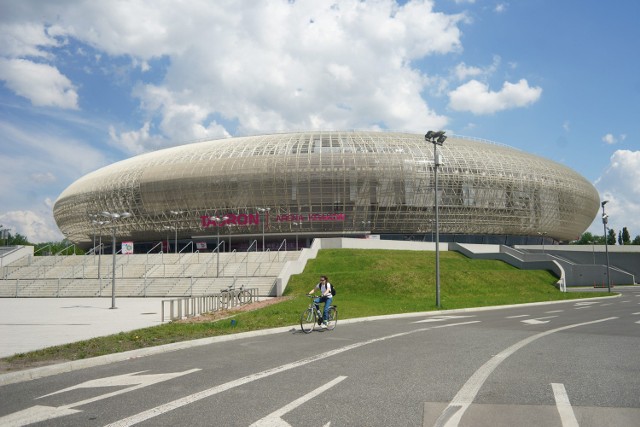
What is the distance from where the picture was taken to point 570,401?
685 cm

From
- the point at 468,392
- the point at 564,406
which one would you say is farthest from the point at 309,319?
the point at 564,406

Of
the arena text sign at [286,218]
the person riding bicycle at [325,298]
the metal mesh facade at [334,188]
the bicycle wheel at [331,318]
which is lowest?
the bicycle wheel at [331,318]

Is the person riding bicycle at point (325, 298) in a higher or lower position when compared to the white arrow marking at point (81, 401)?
higher

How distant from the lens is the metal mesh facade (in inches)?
2576

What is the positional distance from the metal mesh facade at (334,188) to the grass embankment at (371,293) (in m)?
16.6

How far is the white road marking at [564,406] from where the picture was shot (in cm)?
588

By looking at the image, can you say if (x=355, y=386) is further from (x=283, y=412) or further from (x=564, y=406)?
(x=564, y=406)

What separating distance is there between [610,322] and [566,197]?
6518 centimetres

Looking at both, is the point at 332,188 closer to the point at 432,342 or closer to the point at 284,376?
the point at 432,342

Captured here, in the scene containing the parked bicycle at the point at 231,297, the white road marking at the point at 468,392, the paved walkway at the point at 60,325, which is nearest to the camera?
the white road marking at the point at 468,392

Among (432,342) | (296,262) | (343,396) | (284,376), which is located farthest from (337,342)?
(296,262)

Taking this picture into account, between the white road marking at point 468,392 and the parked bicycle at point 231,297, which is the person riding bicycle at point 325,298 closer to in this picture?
the white road marking at point 468,392

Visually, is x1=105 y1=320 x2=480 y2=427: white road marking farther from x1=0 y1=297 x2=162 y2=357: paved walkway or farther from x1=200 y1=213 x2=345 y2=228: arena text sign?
x1=200 y1=213 x2=345 y2=228: arena text sign

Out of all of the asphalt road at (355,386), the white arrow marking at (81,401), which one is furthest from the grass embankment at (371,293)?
the white arrow marking at (81,401)
